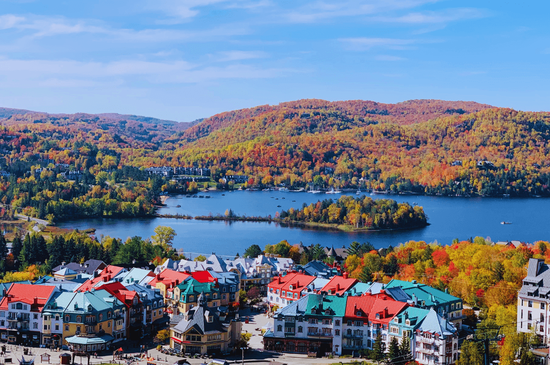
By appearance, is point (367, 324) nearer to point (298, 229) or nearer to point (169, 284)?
point (169, 284)

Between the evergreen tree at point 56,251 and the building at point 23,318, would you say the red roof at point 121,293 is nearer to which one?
the building at point 23,318

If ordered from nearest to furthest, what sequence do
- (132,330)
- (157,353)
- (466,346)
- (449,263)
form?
(466,346)
(157,353)
(132,330)
(449,263)

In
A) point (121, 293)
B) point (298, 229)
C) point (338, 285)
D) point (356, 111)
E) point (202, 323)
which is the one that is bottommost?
point (298, 229)

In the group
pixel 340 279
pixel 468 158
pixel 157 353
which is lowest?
pixel 157 353

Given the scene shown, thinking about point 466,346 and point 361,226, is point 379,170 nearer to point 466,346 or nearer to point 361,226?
point 361,226

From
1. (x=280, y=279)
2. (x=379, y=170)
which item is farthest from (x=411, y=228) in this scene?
(x=379, y=170)

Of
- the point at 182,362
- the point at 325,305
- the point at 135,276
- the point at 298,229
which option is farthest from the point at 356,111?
the point at 182,362

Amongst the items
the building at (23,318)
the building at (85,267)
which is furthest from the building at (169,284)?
the building at (85,267)
